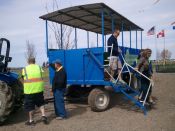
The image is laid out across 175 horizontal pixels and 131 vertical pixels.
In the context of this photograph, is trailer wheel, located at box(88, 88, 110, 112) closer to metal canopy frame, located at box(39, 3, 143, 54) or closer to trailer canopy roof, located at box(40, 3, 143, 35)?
metal canopy frame, located at box(39, 3, 143, 54)

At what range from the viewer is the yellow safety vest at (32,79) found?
8.37 metres

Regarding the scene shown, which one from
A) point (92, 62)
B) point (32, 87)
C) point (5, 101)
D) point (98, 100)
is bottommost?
point (98, 100)

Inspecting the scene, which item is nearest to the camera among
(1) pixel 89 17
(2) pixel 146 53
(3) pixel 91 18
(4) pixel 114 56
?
(2) pixel 146 53

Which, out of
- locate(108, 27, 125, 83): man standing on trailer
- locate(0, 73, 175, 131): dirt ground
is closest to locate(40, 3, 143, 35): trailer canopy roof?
locate(108, 27, 125, 83): man standing on trailer

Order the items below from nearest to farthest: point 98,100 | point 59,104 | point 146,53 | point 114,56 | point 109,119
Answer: point 109,119 → point 59,104 → point 98,100 → point 146,53 → point 114,56

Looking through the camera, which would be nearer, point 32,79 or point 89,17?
point 32,79

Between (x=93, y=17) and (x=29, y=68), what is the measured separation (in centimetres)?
466

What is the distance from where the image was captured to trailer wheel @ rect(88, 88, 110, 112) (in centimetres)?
995

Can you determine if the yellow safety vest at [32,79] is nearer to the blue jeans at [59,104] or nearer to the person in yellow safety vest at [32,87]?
the person in yellow safety vest at [32,87]

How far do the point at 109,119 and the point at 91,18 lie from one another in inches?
196

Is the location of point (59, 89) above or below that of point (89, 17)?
below

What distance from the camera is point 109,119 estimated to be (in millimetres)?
8867

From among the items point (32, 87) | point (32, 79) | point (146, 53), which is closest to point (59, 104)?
point (32, 87)

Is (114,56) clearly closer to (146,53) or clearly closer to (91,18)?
(146,53)
